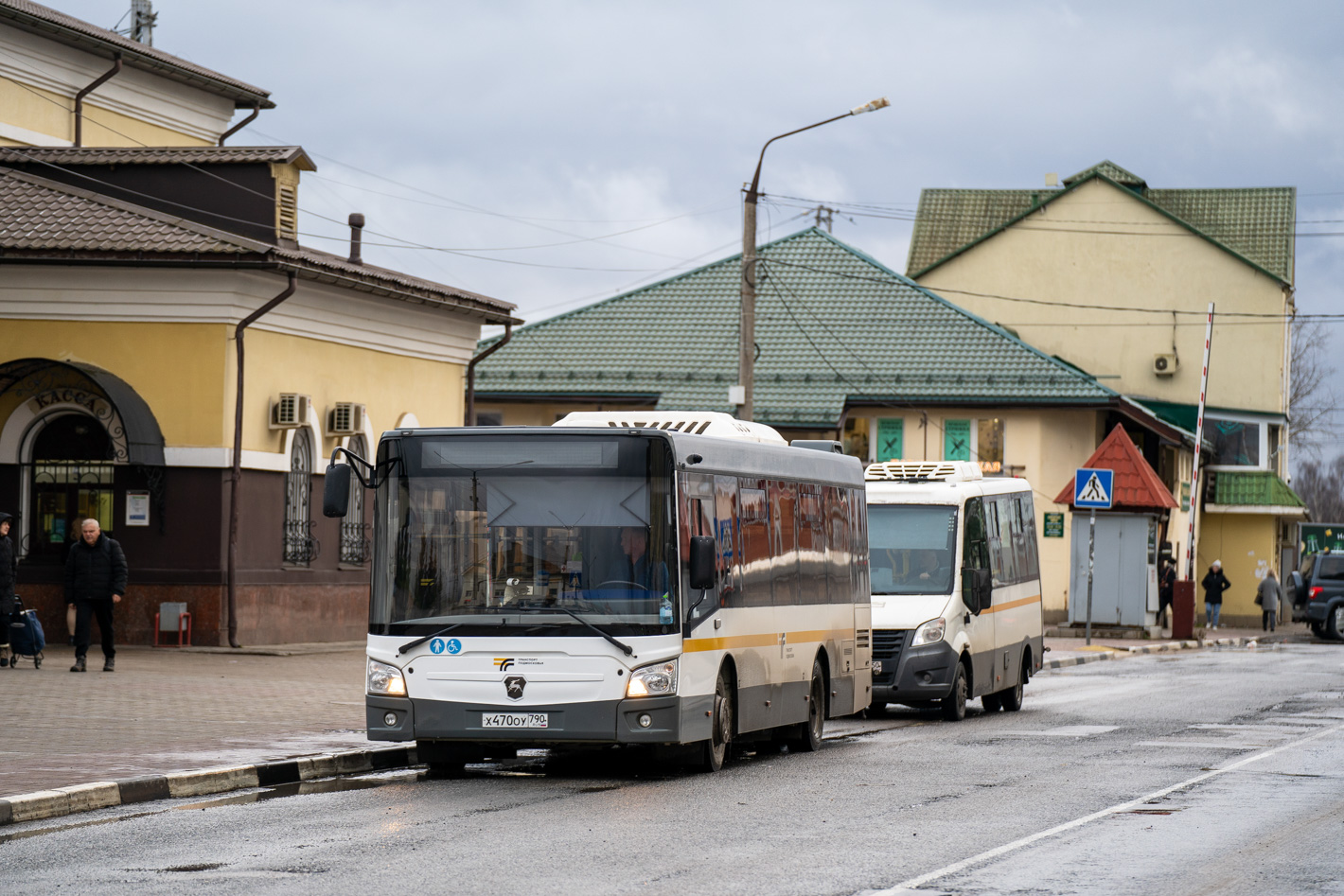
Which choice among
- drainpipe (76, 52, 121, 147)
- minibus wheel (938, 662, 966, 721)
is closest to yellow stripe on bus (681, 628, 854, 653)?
minibus wheel (938, 662, 966, 721)

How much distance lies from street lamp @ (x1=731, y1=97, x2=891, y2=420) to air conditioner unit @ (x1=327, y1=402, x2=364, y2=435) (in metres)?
5.82

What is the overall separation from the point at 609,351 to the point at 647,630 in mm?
34858

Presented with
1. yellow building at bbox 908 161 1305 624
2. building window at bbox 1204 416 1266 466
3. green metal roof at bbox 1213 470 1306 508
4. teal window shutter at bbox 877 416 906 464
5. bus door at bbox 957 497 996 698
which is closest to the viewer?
bus door at bbox 957 497 996 698

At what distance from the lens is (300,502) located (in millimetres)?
27516

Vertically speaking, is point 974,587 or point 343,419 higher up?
point 343,419

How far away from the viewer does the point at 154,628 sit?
25391 mm

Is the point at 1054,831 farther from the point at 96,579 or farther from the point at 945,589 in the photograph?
the point at 96,579

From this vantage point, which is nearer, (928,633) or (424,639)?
(424,639)

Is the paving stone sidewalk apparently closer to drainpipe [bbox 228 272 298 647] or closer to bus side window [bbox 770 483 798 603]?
drainpipe [bbox 228 272 298 647]

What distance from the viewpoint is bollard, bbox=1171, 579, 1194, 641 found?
42.8 metres

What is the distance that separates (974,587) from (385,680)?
8622mm

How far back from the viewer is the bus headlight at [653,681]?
13.4 m

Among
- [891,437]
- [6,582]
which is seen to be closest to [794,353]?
[891,437]

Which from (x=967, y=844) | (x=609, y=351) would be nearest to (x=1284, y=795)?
(x=967, y=844)
